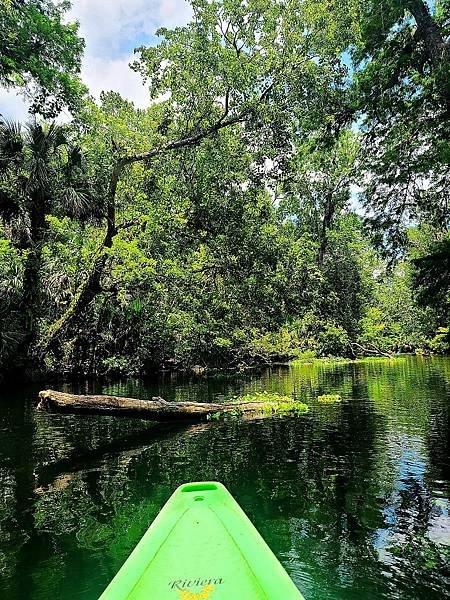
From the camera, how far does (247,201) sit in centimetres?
1717

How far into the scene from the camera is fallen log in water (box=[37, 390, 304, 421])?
9672 mm

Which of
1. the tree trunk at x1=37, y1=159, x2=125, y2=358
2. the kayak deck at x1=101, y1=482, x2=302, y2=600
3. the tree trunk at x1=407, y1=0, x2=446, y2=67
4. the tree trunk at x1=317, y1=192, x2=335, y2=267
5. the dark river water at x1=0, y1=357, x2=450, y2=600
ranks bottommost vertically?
the dark river water at x1=0, y1=357, x2=450, y2=600

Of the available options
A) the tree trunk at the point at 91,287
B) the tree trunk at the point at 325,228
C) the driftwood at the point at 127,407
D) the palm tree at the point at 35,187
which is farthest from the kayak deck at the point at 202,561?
the tree trunk at the point at 325,228

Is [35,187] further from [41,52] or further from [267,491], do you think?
[267,491]

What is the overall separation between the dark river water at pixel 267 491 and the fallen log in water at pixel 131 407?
0.38 m

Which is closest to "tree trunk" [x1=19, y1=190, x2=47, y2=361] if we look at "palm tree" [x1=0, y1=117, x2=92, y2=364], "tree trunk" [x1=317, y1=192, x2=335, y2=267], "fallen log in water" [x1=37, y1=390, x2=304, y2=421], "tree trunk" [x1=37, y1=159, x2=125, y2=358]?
"palm tree" [x1=0, y1=117, x2=92, y2=364]

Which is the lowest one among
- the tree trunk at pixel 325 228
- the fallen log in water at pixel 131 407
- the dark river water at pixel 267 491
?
the dark river water at pixel 267 491

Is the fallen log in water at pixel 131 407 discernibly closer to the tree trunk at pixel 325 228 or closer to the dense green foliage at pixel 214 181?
the dense green foliage at pixel 214 181

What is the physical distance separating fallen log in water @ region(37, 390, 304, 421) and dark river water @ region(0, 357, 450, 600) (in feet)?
1.24

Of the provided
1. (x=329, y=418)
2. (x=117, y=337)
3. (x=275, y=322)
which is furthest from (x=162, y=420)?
(x=117, y=337)

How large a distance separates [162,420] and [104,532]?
5.58m

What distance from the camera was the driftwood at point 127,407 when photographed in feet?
31.7

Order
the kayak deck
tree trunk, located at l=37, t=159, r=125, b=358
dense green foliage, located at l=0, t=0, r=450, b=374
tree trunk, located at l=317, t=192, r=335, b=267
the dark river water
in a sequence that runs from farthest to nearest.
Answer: tree trunk, located at l=317, t=192, r=335, b=267, tree trunk, located at l=37, t=159, r=125, b=358, dense green foliage, located at l=0, t=0, r=450, b=374, the dark river water, the kayak deck

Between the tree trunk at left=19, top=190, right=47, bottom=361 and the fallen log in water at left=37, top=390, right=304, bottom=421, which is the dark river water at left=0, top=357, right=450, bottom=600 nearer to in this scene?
the fallen log in water at left=37, top=390, right=304, bottom=421
